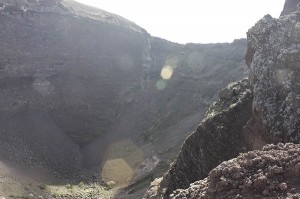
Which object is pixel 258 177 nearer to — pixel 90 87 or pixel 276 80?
pixel 276 80

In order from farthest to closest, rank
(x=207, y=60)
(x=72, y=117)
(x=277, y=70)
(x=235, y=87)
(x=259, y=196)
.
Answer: (x=207, y=60)
(x=72, y=117)
(x=235, y=87)
(x=277, y=70)
(x=259, y=196)

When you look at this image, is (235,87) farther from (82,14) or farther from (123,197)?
(82,14)

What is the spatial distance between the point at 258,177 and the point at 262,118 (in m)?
8.93

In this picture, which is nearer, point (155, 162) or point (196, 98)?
point (155, 162)

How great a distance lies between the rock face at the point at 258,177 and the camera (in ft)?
32.8

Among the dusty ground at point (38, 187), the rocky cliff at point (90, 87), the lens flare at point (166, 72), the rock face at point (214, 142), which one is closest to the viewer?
the rock face at point (214, 142)

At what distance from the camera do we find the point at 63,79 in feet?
268

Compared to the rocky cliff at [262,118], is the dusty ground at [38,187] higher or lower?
lower

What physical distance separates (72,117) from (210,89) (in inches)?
1141

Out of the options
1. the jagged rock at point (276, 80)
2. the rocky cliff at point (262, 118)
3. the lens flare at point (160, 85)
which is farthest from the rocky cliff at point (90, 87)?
the jagged rock at point (276, 80)

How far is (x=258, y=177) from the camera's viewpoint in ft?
33.6

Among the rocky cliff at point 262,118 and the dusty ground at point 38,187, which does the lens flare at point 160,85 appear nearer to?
the dusty ground at point 38,187

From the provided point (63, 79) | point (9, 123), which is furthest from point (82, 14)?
point (9, 123)

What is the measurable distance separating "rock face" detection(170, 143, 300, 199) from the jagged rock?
5204mm
